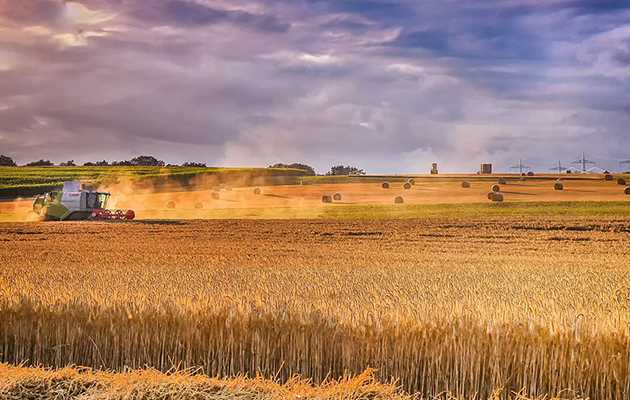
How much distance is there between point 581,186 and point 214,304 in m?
39.2

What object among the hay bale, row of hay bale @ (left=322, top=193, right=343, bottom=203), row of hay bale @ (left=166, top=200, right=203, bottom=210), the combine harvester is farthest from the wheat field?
row of hay bale @ (left=166, top=200, right=203, bottom=210)

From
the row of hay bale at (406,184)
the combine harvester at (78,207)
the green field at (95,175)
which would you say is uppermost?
the green field at (95,175)

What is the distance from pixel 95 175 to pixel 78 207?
818 inches

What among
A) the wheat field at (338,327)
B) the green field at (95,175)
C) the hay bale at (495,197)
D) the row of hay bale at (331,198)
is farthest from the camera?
the green field at (95,175)

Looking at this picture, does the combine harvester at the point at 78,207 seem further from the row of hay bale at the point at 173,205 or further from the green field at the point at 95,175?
the green field at the point at 95,175

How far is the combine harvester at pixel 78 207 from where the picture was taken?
36.8 meters

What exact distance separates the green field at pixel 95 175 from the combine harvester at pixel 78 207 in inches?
468

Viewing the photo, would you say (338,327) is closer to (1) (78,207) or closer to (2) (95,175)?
(1) (78,207)

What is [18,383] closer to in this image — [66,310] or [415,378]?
[66,310]

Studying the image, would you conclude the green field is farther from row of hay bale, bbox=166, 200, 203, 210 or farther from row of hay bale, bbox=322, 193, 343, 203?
row of hay bale, bbox=322, 193, 343, 203

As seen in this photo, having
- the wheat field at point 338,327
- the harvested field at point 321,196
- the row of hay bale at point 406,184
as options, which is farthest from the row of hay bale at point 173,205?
the wheat field at point 338,327

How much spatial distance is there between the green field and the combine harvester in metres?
11.9

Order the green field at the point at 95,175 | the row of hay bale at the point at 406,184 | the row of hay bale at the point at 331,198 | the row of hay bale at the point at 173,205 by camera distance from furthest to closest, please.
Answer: the green field at the point at 95,175
the row of hay bale at the point at 406,184
the row of hay bale at the point at 173,205
the row of hay bale at the point at 331,198

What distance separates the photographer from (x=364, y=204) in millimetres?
41188
